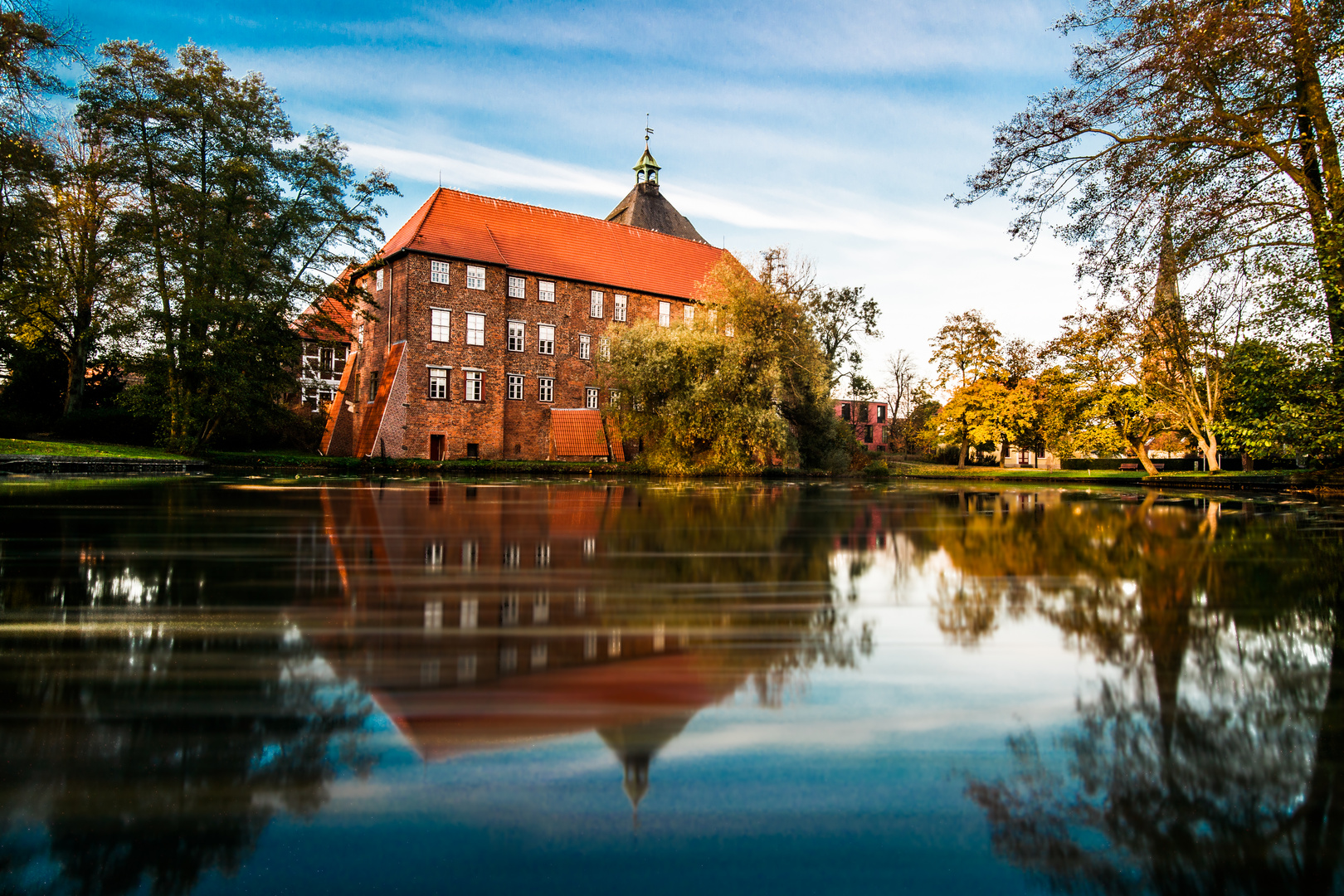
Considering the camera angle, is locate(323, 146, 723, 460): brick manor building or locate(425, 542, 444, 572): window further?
locate(323, 146, 723, 460): brick manor building

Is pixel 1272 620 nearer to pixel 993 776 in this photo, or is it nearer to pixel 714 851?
pixel 993 776

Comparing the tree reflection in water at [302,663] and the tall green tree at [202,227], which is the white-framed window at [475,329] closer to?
the tall green tree at [202,227]

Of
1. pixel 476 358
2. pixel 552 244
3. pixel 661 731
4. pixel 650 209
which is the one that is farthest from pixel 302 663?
pixel 650 209

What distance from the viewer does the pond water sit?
1162mm

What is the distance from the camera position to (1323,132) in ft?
35.0

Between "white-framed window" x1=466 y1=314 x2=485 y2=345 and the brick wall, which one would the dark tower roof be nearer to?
the brick wall

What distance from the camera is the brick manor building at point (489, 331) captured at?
114 feet

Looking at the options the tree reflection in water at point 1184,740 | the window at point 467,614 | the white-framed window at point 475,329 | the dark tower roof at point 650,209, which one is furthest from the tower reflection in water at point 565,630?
the dark tower roof at point 650,209

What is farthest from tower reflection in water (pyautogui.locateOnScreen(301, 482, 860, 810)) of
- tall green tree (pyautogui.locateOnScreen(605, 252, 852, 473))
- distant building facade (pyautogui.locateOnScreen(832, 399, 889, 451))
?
distant building facade (pyautogui.locateOnScreen(832, 399, 889, 451))

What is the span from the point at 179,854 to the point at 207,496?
1012 cm

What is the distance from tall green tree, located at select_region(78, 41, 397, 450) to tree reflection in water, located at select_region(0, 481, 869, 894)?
24806 mm

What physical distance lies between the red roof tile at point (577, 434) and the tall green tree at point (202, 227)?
13520mm

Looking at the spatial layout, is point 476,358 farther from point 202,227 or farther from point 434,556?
point 434,556

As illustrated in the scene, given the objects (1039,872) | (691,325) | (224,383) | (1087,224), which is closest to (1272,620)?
(1039,872)
